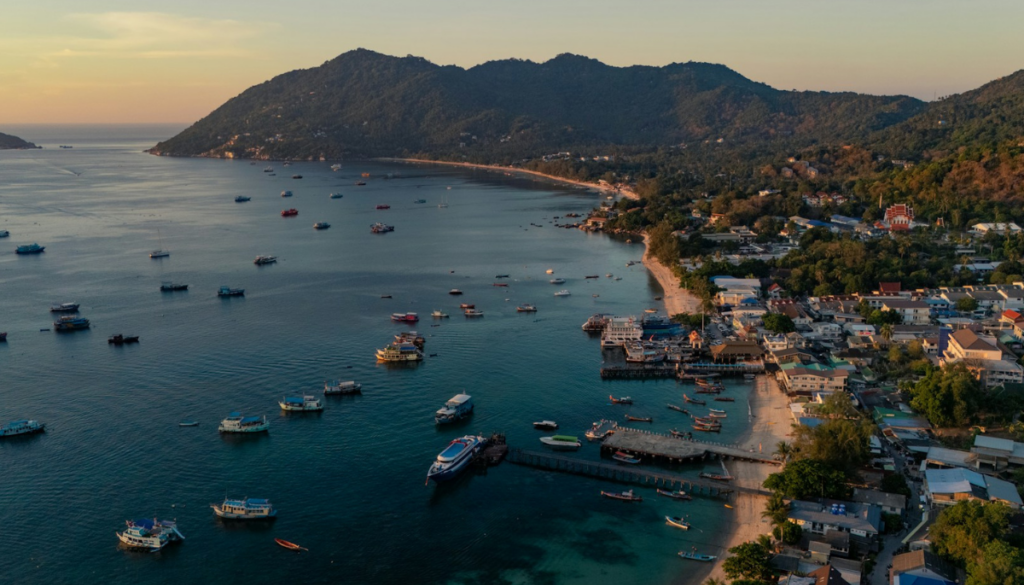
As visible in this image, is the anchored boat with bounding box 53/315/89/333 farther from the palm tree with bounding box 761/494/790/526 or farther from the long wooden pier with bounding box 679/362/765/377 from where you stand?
the palm tree with bounding box 761/494/790/526

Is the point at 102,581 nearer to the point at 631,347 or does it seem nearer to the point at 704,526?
the point at 704,526

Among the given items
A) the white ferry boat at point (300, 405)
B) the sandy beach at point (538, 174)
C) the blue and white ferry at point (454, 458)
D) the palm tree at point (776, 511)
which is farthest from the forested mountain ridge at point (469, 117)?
the palm tree at point (776, 511)

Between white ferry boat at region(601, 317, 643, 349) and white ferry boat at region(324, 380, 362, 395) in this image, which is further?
white ferry boat at region(601, 317, 643, 349)

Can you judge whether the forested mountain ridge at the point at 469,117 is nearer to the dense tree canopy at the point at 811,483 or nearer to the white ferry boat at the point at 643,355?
the white ferry boat at the point at 643,355

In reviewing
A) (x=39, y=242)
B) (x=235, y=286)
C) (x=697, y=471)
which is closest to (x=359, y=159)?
(x=39, y=242)

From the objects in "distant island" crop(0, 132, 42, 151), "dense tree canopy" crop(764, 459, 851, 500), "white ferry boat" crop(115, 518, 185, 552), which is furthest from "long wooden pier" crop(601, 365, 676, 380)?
"distant island" crop(0, 132, 42, 151)

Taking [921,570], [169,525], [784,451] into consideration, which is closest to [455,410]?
[169,525]
